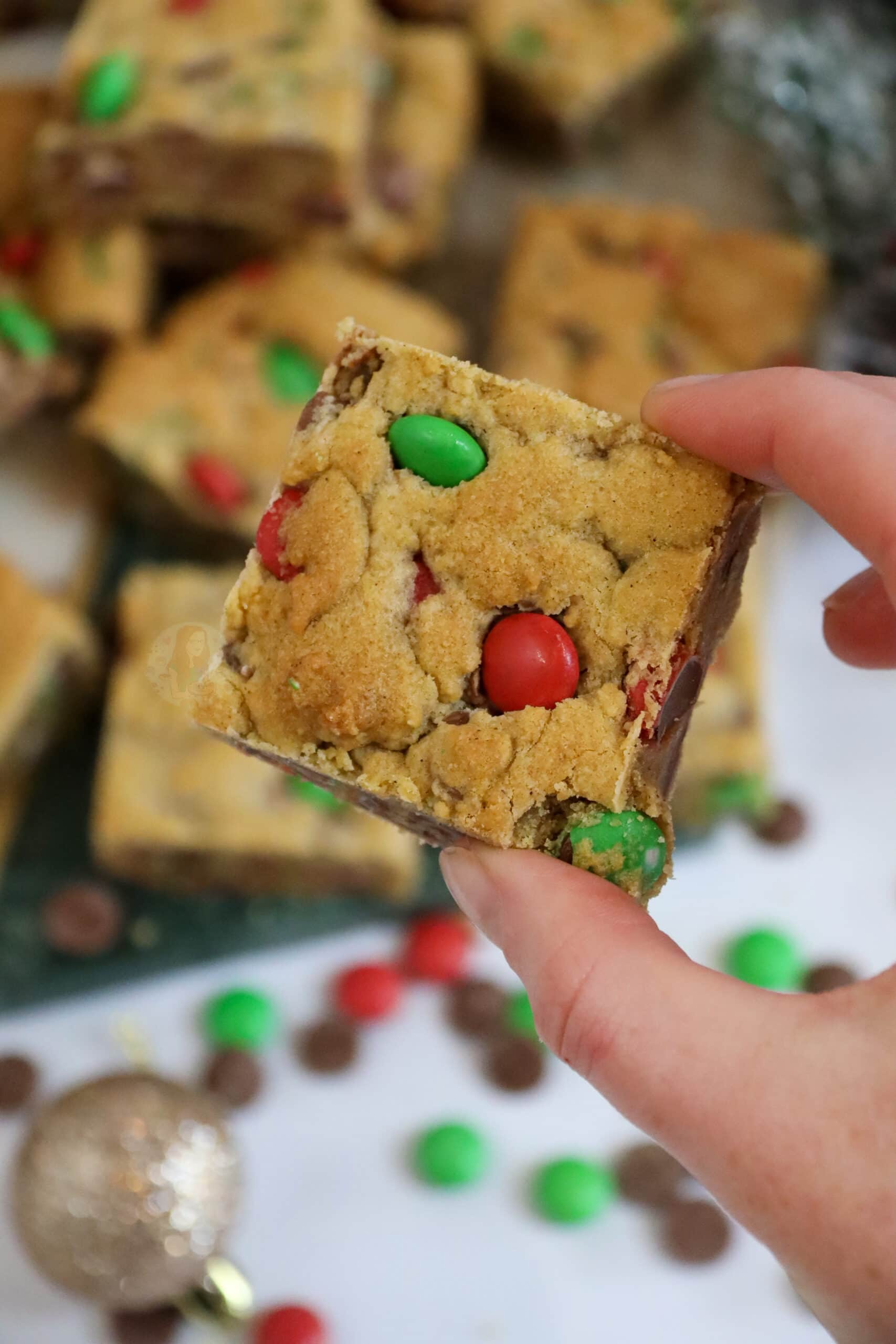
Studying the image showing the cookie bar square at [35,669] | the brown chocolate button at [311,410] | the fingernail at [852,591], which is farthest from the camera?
the cookie bar square at [35,669]

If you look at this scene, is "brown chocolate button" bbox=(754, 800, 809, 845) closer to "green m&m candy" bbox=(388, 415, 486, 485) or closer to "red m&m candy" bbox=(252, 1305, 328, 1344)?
"red m&m candy" bbox=(252, 1305, 328, 1344)

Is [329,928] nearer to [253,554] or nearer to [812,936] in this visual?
[812,936]

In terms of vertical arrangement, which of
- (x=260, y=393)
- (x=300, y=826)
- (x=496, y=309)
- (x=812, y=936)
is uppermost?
(x=496, y=309)

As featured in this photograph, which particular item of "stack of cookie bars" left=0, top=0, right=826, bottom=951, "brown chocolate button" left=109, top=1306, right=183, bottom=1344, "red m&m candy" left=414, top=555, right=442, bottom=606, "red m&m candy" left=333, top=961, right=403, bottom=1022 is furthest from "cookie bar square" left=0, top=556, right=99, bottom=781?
"red m&m candy" left=414, top=555, right=442, bottom=606

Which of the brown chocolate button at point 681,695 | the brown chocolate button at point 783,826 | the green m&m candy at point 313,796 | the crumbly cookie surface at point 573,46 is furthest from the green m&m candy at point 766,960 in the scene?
the crumbly cookie surface at point 573,46

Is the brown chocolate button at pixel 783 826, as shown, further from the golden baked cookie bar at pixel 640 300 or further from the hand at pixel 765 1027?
the hand at pixel 765 1027

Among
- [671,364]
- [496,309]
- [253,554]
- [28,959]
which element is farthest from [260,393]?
[253,554]

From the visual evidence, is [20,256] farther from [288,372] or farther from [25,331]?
[288,372]
